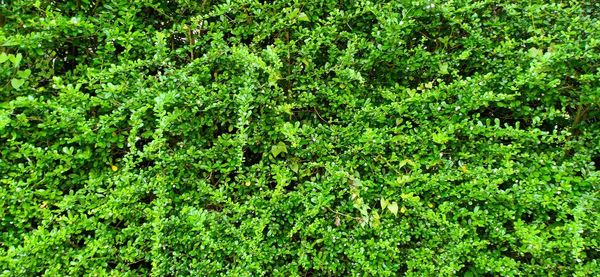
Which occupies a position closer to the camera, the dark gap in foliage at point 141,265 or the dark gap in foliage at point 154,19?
the dark gap in foliage at point 141,265

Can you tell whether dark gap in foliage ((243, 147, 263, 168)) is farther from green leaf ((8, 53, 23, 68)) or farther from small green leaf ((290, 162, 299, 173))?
green leaf ((8, 53, 23, 68))

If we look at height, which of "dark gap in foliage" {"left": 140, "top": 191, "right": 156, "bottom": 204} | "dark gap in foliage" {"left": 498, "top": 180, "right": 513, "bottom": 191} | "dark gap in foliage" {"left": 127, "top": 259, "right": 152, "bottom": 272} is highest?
"dark gap in foliage" {"left": 140, "top": 191, "right": 156, "bottom": 204}

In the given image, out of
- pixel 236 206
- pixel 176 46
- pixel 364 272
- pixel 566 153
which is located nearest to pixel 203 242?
pixel 236 206

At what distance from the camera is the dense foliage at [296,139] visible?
2.04 meters

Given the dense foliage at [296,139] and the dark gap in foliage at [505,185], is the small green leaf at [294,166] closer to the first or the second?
the dense foliage at [296,139]

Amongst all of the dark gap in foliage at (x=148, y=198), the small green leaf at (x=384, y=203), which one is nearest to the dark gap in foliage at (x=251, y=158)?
the dark gap in foliage at (x=148, y=198)

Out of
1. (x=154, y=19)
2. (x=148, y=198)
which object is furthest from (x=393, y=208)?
(x=154, y=19)

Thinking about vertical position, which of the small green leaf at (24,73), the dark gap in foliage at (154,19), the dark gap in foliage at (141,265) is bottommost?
the dark gap in foliage at (141,265)

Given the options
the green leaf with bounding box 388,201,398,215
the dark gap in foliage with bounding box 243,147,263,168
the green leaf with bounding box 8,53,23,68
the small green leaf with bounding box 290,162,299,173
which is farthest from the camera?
the dark gap in foliage with bounding box 243,147,263,168

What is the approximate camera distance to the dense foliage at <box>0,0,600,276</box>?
2.04 meters

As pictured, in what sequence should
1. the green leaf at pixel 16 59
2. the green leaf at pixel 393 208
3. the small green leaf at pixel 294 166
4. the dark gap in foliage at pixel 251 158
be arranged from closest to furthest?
1. the green leaf at pixel 16 59
2. the green leaf at pixel 393 208
3. the small green leaf at pixel 294 166
4. the dark gap in foliage at pixel 251 158

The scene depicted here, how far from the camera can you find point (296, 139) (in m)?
2.15

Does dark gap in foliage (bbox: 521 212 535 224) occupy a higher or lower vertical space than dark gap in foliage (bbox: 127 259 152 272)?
lower

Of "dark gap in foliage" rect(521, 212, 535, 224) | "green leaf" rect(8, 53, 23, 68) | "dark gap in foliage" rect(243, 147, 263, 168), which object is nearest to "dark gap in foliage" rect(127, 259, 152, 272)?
"dark gap in foliage" rect(243, 147, 263, 168)
